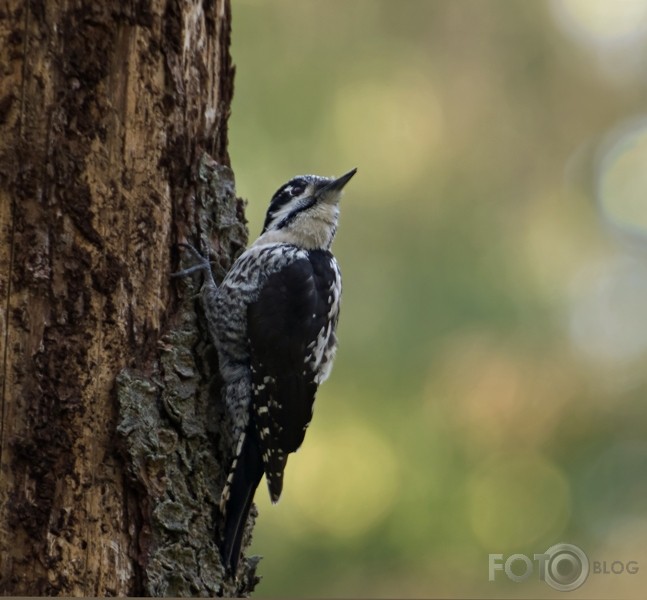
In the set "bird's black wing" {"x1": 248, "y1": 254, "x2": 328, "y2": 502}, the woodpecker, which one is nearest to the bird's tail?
the woodpecker

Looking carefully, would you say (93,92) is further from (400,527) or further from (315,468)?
(400,527)

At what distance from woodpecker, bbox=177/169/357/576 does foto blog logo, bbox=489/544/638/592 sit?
204cm

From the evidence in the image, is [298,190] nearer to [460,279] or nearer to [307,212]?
[307,212]

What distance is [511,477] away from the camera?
5230mm

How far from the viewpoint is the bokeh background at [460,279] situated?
4.72 meters

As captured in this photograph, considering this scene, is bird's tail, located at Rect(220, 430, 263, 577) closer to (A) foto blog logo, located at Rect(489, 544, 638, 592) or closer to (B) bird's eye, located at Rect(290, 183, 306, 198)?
(B) bird's eye, located at Rect(290, 183, 306, 198)

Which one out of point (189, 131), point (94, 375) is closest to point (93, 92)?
point (189, 131)

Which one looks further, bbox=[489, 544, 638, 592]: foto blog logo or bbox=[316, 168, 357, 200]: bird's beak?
bbox=[489, 544, 638, 592]: foto blog logo

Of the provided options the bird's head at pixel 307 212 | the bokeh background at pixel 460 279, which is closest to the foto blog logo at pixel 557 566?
the bokeh background at pixel 460 279

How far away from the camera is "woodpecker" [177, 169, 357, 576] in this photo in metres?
3.06

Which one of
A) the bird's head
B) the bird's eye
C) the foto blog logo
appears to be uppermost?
the bird's eye

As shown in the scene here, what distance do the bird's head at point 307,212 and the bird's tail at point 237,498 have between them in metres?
1.01

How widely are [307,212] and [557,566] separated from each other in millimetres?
2363

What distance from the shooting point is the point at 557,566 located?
190 inches
